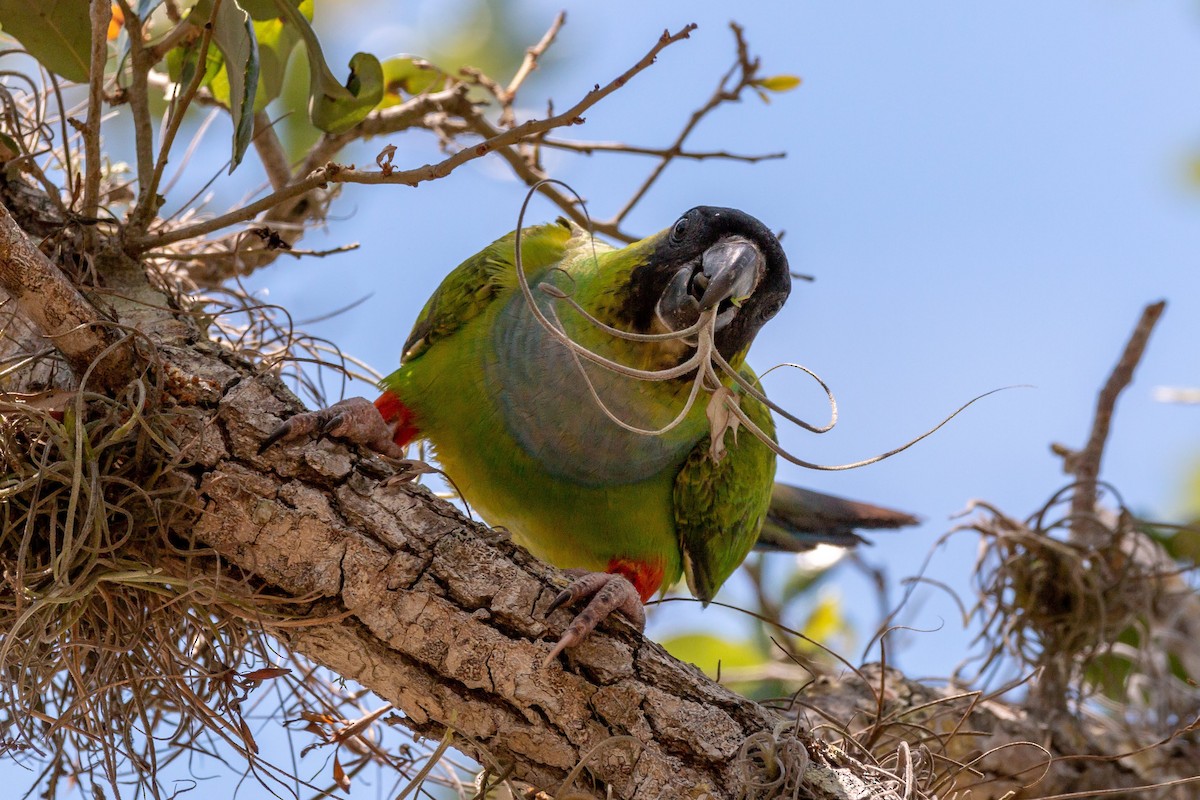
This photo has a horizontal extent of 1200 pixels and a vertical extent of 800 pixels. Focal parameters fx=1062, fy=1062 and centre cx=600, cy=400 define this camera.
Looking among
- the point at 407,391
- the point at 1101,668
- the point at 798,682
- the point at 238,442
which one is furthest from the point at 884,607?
the point at 238,442

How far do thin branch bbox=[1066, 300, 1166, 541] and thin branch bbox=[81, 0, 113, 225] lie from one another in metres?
3.81

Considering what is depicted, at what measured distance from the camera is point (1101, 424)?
4.68m

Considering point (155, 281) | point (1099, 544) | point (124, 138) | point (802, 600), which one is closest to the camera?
point (155, 281)

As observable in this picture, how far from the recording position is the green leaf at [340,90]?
3082 mm

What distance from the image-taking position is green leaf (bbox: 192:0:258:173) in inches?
110

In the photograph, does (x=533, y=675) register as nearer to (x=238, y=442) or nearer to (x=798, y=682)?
(x=238, y=442)

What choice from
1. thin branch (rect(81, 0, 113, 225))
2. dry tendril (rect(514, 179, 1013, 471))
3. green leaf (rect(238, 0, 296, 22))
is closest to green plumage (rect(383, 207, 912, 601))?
dry tendril (rect(514, 179, 1013, 471))

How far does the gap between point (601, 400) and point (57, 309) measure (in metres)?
1.61

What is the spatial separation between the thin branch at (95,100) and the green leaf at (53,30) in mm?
269

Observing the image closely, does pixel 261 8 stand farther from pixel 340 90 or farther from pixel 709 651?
pixel 709 651

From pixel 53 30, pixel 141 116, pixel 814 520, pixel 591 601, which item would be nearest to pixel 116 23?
pixel 53 30

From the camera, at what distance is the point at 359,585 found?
8.38 ft

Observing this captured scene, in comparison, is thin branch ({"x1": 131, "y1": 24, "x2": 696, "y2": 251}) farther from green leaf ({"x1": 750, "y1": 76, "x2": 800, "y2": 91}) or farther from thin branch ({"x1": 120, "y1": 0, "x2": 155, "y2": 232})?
green leaf ({"x1": 750, "y1": 76, "x2": 800, "y2": 91})

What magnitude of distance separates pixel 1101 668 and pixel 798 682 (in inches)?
53.2
